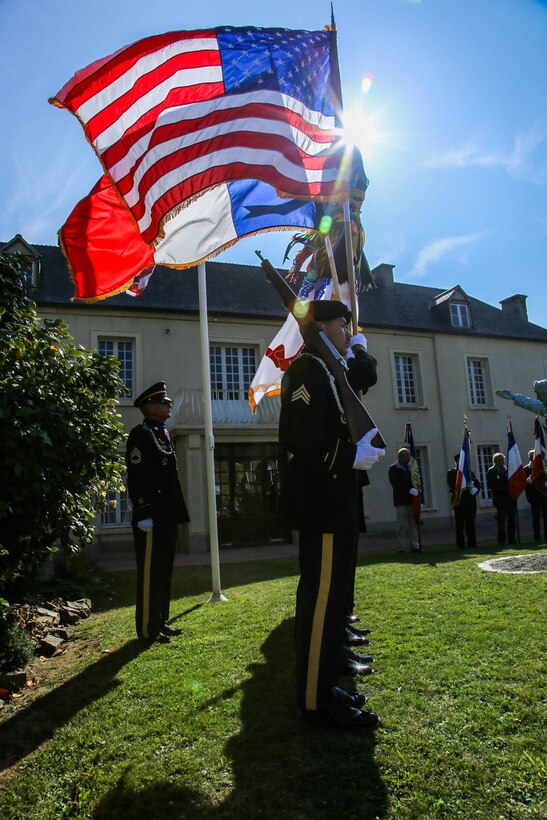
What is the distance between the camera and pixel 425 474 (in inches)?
878

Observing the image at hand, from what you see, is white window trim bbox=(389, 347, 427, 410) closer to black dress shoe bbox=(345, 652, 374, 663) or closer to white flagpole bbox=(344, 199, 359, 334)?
white flagpole bbox=(344, 199, 359, 334)

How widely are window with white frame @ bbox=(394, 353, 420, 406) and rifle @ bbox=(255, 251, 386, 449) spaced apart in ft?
64.5

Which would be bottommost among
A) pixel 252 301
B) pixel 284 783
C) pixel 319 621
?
pixel 284 783

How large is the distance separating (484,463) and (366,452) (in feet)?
73.4

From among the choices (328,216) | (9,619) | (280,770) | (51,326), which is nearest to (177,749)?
(280,770)

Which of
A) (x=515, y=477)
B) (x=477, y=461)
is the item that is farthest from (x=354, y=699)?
(x=477, y=461)

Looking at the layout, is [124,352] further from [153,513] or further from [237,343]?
[153,513]

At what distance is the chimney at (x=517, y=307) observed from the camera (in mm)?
27981

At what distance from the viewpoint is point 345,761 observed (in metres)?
2.43

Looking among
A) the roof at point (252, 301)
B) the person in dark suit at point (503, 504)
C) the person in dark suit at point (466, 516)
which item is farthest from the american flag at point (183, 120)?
the roof at point (252, 301)

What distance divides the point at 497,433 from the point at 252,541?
12315 millimetres

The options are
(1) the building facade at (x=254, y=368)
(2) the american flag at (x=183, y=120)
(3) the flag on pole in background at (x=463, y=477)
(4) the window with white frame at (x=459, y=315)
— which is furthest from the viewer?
(4) the window with white frame at (x=459, y=315)

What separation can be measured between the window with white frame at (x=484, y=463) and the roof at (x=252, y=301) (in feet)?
16.3

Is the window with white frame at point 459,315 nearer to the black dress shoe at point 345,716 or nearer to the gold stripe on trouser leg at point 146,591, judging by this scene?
the gold stripe on trouser leg at point 146,591
